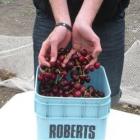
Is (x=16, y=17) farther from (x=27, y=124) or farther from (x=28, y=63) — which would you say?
(x=27, y=124)

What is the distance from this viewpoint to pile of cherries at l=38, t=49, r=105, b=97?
42.6 inches

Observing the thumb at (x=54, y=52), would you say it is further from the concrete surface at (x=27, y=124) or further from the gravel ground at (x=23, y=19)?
the gravel ground at (x=23, y=19)

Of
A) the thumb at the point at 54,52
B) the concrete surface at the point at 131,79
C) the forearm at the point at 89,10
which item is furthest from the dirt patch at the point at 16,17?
the thumb at the point at 54,52

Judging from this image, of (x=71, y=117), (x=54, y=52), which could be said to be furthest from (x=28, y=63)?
(x=71, y=117)

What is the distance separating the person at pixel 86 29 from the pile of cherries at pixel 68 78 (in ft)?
0.14

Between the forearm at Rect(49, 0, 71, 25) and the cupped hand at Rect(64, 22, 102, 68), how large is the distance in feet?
0.20

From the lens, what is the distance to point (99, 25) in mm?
1566

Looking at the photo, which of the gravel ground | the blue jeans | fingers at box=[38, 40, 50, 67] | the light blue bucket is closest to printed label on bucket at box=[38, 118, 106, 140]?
the light blue bucket

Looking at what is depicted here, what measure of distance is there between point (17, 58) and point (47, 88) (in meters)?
2.18

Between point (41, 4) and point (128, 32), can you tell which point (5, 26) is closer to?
point (128, 32)

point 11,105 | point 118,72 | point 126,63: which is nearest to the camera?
point 11,105

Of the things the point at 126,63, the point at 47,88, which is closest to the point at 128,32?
the point at 126,63

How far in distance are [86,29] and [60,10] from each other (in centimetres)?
17

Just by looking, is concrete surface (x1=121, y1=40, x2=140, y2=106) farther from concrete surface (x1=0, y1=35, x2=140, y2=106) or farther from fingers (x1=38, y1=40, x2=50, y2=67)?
fingers (x1=38, y1=40, x2=50, y2=67)
